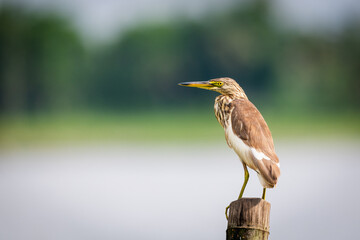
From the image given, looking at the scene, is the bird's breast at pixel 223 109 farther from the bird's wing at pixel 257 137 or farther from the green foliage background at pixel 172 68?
the green foliage background at pixel 172 68

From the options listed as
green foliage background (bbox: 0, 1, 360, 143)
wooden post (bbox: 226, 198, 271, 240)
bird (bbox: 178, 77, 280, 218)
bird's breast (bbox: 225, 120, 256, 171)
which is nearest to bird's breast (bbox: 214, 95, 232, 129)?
bird (bbox: 178, 77, 280, 218)

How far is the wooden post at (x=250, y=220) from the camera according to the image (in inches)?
207

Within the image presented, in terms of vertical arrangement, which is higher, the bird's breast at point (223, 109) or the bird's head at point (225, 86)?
the bird's head at point (225, 86)

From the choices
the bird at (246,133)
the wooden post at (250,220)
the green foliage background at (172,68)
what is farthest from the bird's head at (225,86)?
the green foliage background at (172,68)

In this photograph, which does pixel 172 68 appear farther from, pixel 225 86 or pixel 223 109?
pixel 223 109

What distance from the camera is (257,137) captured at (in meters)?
6.33

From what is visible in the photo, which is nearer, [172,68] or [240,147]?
[240,147]

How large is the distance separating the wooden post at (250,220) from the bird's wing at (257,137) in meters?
0.63

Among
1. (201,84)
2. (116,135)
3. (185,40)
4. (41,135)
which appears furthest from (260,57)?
(201,84)

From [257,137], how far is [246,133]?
0.41ft

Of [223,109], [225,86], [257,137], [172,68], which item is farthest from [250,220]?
[172,68]

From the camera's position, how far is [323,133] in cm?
4341

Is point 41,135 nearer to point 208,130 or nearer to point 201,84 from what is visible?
point 208,130

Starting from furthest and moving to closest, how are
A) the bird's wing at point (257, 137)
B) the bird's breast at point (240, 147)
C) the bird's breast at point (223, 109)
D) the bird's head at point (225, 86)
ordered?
the bird's head at point (225, 86) → the bird's breast at point (223, 109) → the bird's breast at point (240, 147) → the bird's wing at point (257, 137)
